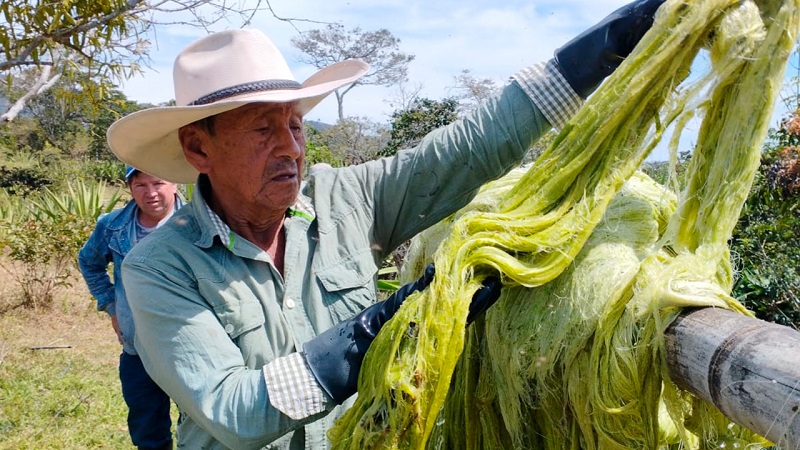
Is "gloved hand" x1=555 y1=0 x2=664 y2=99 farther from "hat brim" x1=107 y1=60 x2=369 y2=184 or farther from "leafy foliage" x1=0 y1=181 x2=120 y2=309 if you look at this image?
"leafy foliage" x1=0 y1=181 x2=120 y2=309

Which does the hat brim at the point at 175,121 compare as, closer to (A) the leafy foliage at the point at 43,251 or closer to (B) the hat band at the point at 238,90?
(B) the hat band at the point at 238,90

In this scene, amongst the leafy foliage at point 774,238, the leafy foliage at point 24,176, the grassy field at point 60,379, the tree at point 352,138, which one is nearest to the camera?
the leafy foliage at point 774,238

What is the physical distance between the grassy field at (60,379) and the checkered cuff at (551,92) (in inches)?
171

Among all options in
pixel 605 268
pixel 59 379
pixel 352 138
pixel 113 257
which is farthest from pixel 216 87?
pixel 352 138

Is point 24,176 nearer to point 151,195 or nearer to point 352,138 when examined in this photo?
point 352,138

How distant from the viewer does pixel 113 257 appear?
4.75 m

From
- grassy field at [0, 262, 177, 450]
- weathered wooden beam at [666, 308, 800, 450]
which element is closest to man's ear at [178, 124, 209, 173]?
weathered wooden beam at [666, 308, 800, 450]

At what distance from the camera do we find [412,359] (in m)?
1.56

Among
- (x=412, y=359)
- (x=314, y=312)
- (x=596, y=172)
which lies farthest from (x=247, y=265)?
(x=596, y=172)

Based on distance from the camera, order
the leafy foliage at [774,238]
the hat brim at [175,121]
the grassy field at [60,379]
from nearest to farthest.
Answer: the hat brim at [175,121], the leafy foliage at [774,238], the grassy field at [60,379]

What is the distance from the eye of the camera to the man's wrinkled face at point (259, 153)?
2.09 m

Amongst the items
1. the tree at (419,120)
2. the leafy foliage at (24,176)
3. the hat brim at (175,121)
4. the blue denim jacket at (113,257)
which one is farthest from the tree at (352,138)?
the leafy foliage at (24,176)

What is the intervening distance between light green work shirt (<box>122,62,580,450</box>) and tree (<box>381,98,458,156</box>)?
573cm

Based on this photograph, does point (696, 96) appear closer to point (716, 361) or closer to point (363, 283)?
point (716, 361)
